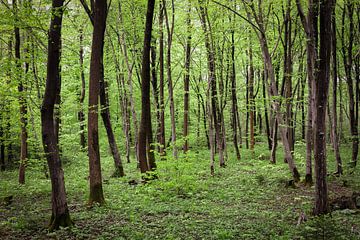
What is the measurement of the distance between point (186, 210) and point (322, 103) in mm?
5097

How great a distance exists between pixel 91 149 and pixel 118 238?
3817 millimetres

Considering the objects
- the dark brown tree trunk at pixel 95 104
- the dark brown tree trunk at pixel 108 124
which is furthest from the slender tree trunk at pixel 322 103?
the dark brown tree trunk at pixel 108 124

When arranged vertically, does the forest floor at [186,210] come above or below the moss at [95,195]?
below

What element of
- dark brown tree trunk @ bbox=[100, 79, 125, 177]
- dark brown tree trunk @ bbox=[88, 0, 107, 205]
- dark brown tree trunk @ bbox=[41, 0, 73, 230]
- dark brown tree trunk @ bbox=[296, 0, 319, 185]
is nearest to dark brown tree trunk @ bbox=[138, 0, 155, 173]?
dark brown tree trunk @ bbox=[100, 79, 125, 177]

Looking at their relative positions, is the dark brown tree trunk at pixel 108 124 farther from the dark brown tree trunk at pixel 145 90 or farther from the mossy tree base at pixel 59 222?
the mossy tree base at pixel 59 222

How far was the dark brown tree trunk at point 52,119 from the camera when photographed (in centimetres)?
736

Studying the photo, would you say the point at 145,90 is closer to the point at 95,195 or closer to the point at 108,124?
the point at 108,124

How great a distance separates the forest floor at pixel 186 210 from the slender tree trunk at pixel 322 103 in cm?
56

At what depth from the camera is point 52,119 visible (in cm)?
758

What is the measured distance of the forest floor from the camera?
7.06m

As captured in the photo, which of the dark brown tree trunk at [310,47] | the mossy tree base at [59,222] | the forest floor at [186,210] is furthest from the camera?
the dark brown tree trunk at [310,47]

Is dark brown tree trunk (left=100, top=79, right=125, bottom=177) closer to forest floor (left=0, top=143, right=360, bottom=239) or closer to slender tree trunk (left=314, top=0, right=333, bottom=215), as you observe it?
forest floor (left=0, top=143, right=360, bottom=239)

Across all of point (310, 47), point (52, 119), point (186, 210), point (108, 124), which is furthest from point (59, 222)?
point (310, 47)

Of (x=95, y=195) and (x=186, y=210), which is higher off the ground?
(x=95, y=195)
